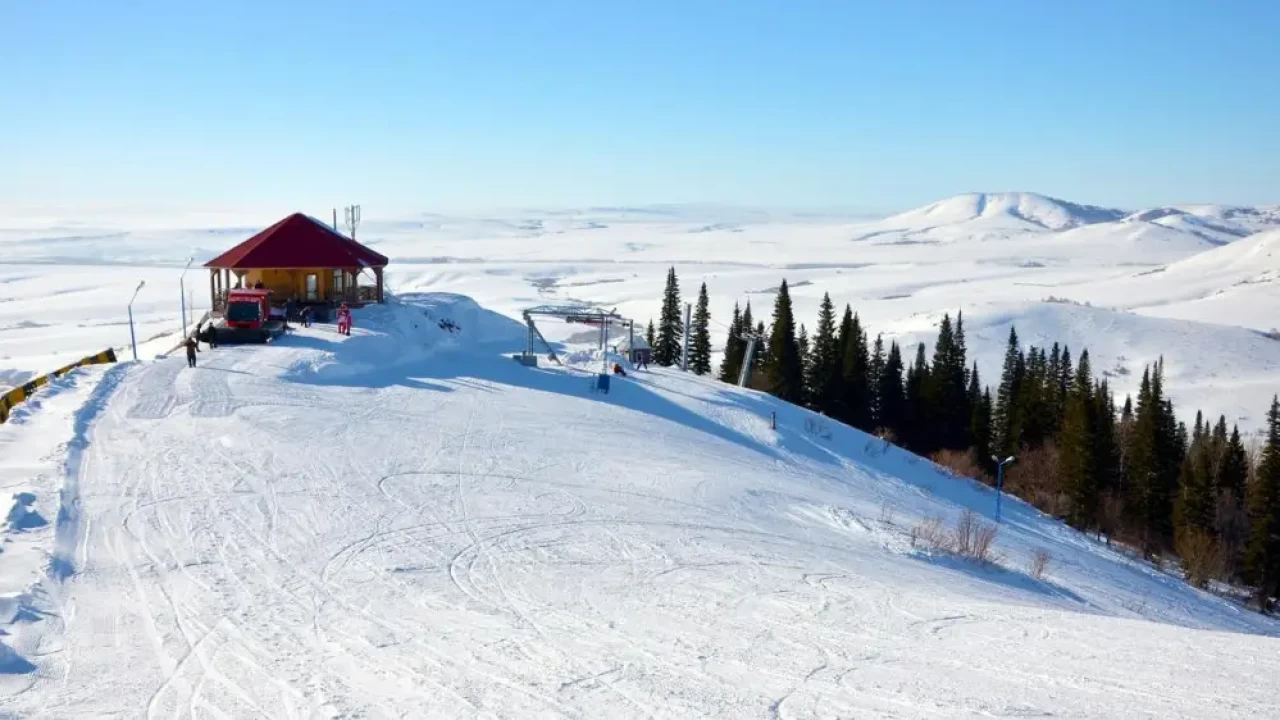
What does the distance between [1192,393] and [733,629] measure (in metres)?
85.8

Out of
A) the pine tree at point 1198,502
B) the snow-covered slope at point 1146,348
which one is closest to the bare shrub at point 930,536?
the pine tree at point 1198,502

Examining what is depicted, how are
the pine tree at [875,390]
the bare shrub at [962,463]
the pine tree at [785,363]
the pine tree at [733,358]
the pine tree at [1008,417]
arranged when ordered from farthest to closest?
the pine tree at [733,358]
the pine tree at [875,390]
the pine tree at [1008,417]
the pine tree at [785,363]
the bare shrub at [962,463]

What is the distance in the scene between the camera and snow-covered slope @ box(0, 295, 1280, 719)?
8.73 metres

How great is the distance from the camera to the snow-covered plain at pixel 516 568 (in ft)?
28.9

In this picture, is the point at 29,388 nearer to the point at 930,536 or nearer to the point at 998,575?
the point at 930,536

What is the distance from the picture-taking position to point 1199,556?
38.1m

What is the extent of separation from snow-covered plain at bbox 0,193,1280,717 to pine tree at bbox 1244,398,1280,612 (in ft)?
34.3

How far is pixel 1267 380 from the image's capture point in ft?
288

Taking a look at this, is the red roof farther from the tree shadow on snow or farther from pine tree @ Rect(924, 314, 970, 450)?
pine tree @ Rect(924, 314, 970, 450)

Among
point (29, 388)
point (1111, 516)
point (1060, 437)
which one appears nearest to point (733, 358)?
point (1060, 437)

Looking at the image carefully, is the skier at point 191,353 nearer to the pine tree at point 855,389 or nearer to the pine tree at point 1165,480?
the pine tree at point 855,389

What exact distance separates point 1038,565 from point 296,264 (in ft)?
96.1

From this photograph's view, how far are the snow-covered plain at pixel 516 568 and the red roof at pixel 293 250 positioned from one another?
5.84m

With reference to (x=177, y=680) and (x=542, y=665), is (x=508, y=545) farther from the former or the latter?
(x=177, y=680)
